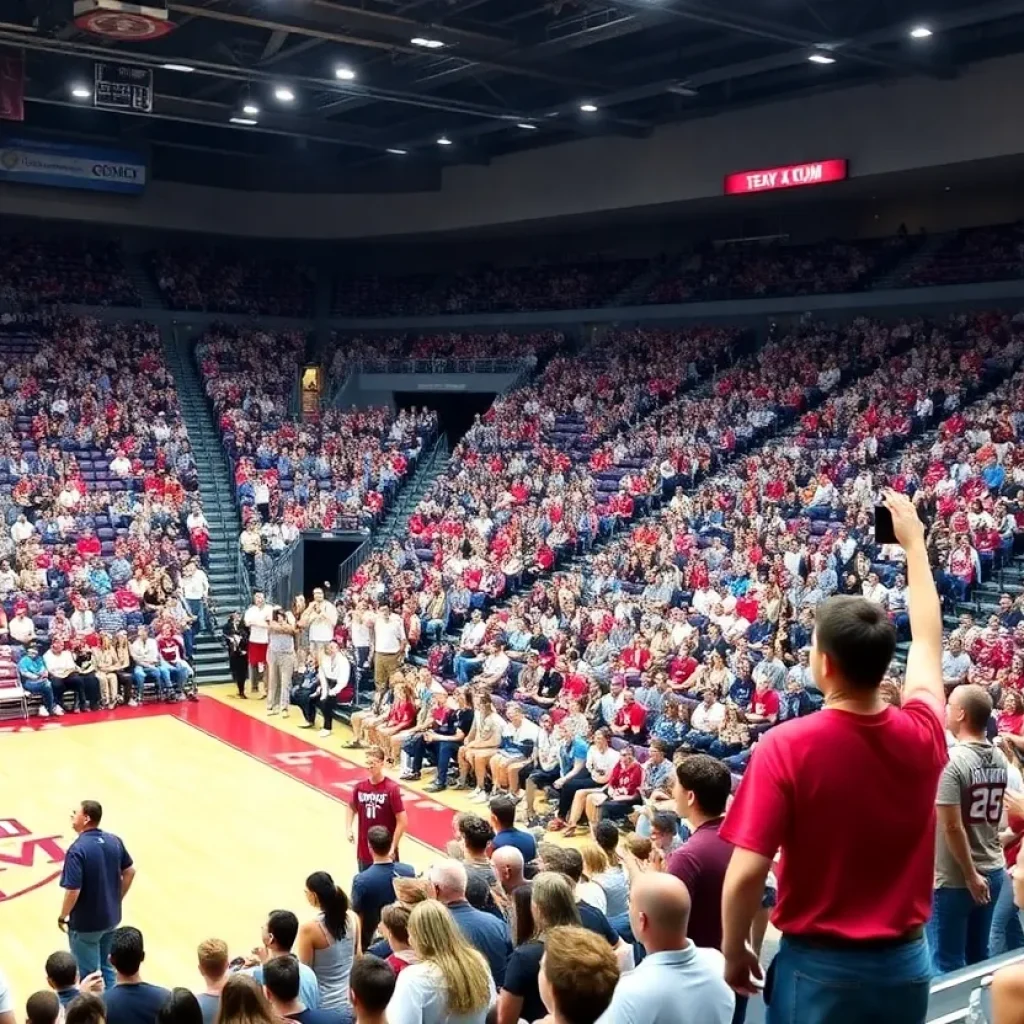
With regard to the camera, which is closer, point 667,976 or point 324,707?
point 667,976

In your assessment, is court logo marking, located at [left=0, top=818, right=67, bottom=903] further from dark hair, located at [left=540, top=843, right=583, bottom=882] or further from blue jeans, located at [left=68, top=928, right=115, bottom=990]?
dark hair, located at [left=540, top=843, right=583, bottom=882]

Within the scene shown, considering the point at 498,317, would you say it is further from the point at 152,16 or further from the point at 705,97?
the point at 152,16

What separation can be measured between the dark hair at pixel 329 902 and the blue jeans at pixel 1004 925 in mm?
3153

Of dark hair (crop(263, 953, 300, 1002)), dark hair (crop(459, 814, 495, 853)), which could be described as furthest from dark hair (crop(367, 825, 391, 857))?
dark hair (crop(263, 953, 300, 1002))

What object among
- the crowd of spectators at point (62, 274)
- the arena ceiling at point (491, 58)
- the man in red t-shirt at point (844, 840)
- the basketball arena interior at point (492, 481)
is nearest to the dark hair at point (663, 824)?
the basketball arena interior at point (492, 481)

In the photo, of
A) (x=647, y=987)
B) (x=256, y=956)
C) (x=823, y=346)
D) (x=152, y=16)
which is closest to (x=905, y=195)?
(x=823, y=346)

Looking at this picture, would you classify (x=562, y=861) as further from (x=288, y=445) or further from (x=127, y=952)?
(x=288, y=445)

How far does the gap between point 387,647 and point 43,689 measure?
4.96 m

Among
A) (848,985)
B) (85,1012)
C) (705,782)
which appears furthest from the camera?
(85,1012)

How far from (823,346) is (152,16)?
1397 centimetres

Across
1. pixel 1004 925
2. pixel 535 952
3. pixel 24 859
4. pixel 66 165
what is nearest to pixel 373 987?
pixel 535 952

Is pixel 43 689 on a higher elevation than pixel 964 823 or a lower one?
lower

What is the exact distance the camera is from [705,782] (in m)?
4.05

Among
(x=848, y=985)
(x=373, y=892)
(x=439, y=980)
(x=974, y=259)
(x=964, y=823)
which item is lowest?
(x=373, y=892)
